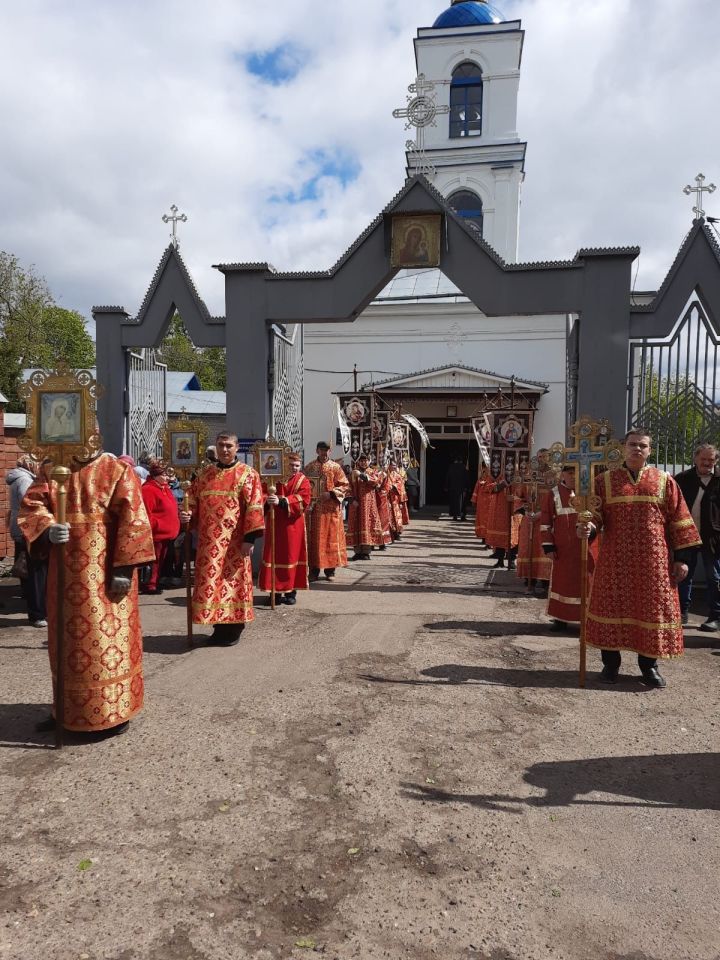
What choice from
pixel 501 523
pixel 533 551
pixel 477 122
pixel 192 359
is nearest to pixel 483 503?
pixel 501 523

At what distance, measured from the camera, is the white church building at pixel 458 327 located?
20.4 m

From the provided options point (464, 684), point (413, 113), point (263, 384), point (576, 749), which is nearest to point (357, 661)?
point (464, 684)

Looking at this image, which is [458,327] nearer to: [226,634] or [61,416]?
[226,634]

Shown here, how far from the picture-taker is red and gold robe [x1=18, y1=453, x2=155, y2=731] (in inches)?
159

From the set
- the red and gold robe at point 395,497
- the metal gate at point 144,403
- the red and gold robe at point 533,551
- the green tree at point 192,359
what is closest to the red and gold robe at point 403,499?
the red and gold robe at point 395,497

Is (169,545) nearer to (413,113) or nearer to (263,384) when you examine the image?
(263,384)

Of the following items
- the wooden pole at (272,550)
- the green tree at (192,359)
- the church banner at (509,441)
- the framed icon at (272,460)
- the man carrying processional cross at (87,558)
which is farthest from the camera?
the green tree at (192,359)

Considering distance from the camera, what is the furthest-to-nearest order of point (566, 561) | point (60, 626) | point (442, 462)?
point (442, 462) < point (566, 561) < point (60, 626)

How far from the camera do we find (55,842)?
3.04m

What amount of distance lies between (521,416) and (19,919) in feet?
28.2

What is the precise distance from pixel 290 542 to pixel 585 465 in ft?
12.5

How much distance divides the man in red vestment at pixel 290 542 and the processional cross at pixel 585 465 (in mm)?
3468

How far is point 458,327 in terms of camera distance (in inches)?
843

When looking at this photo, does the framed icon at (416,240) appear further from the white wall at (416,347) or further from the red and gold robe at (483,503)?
the white wall at (416,347)
